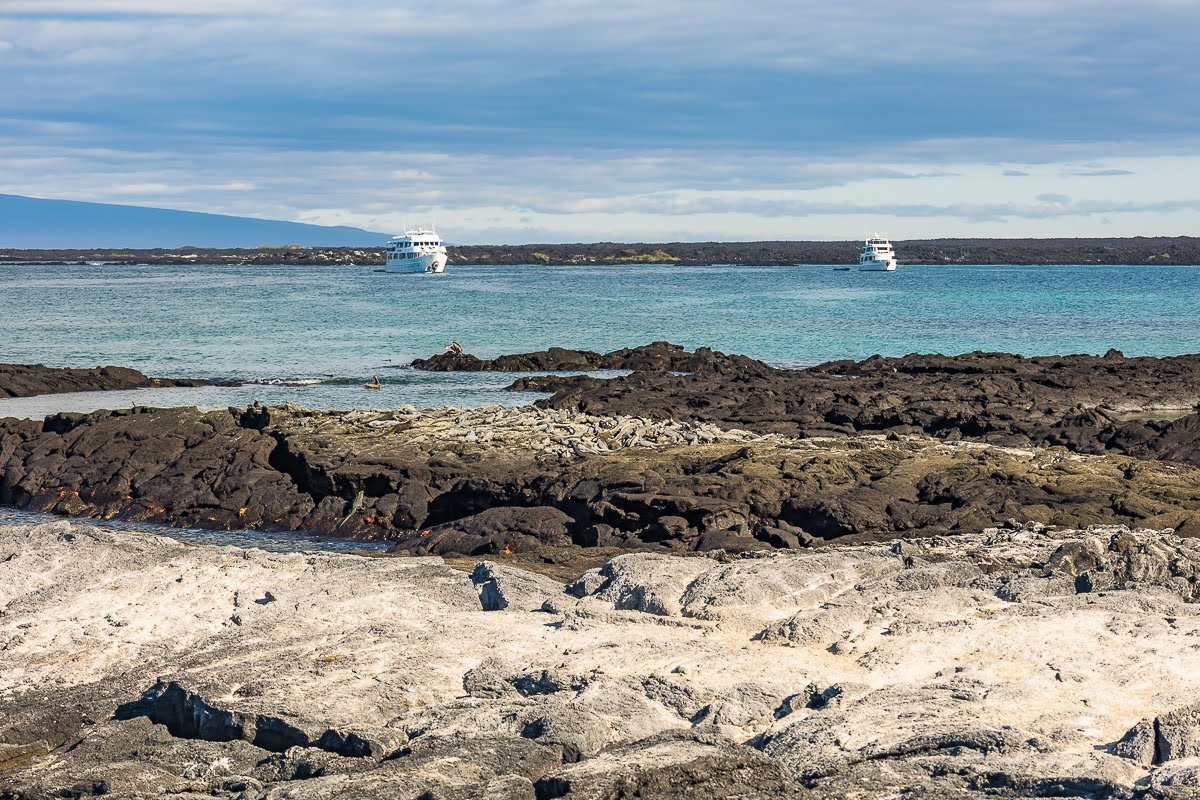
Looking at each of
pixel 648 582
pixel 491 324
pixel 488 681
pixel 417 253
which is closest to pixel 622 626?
pixel 648 582

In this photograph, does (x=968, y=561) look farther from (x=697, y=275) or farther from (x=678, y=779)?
(x=697, y=275)

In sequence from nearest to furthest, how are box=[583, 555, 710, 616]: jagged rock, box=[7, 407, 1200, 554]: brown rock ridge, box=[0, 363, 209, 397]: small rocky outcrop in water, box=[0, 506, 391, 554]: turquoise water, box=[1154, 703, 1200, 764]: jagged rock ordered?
box=[1154, 703, 1200, 764]: jagged rock → box=[583, 555, 710, 616]: jagged rock → box=[7, 407, 1200, 554]: brown rock ridge → box=[0, 506, 391, 554]: turquoise water → box=[0, 363, 209, 397]: small rocky outcrop in water

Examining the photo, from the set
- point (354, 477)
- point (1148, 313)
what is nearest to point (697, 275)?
point (1148, 313)

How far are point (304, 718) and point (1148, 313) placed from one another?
5623cm

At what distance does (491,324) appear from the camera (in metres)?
54.0

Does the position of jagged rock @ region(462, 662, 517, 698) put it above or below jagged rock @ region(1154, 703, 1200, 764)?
below

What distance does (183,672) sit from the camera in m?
8.77

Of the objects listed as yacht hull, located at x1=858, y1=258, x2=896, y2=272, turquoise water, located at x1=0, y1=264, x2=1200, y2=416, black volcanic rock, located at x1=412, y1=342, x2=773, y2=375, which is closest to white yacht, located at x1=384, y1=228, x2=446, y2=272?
turquoise water, located at x1=0, y1=264, x2=1200, y2=416

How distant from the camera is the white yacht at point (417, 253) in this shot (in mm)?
107062

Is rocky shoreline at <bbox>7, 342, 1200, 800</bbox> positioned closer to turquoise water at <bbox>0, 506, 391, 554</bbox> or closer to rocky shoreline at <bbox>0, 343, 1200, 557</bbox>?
rocky shoreline at <bbox>0, 343, 1200, 557</bbox>

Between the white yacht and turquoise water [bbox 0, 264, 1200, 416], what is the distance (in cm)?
1021

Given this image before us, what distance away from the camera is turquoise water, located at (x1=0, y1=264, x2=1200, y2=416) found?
36188 millimetres

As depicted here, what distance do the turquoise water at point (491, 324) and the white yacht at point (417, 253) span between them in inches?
402

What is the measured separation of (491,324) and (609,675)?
46.1m
